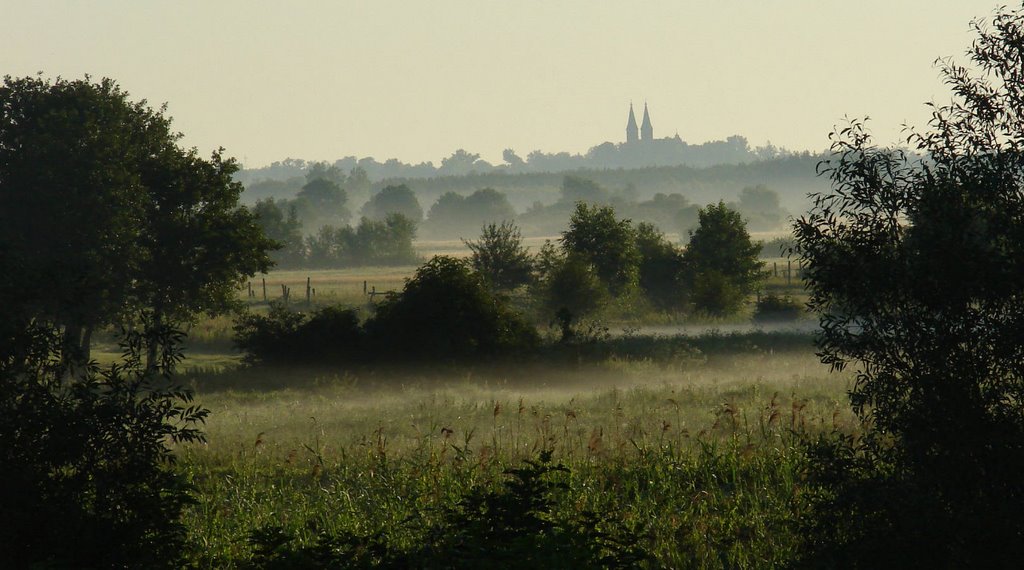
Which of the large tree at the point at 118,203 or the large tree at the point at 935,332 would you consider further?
the large tree at the point at 118,203

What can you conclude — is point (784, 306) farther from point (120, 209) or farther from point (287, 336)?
point (120, 209)

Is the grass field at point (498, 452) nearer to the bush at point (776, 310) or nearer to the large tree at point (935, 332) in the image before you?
the large tree at point (935, 332)

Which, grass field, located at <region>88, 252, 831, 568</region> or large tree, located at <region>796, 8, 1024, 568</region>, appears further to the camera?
grass field, located at <region>88, 252, 831, 568</region>

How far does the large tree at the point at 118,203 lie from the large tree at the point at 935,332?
29.8m

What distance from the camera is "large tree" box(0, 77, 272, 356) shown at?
3803cm

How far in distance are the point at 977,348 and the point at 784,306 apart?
1648 inches

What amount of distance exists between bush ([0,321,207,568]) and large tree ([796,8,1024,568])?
6.91 meters

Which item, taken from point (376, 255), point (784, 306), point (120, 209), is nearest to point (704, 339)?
point (784, 306)

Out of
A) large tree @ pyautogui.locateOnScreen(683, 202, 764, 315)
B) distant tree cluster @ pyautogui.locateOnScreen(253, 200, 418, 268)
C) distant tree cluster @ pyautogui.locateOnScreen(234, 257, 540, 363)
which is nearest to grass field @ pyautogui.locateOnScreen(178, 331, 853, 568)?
distant tree cluster @ pyautogui.locateOnScreen(234, 257, 540, 363)

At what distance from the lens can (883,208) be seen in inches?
451

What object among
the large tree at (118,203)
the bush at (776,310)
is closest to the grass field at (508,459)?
the large tree at (118,203)

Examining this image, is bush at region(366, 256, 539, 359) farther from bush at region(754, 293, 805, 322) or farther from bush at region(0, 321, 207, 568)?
bush at region(0, 321, 207, 568)

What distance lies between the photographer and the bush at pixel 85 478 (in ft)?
34.6

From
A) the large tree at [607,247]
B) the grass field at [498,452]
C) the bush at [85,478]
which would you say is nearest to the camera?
the bush at [85,478]
